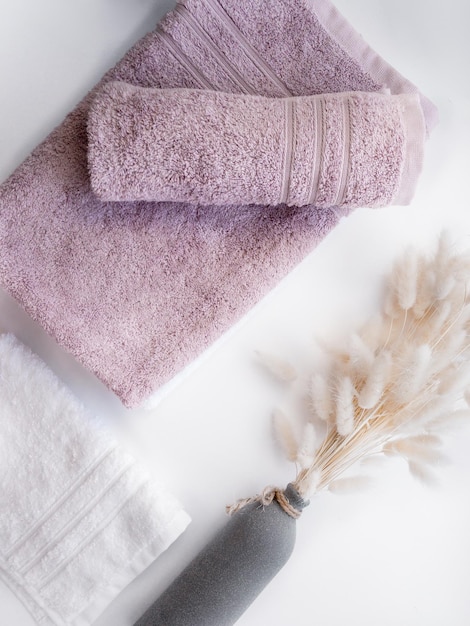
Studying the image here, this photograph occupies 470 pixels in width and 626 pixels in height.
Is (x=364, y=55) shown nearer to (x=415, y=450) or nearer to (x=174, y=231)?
(x=174, y=231)

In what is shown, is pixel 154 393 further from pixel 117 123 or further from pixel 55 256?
pixel 117 123

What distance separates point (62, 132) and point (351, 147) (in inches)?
15.8

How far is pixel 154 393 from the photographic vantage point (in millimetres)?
875

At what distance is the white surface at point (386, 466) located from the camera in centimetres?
96

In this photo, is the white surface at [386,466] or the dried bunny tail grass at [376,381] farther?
the white surface at [386,466]

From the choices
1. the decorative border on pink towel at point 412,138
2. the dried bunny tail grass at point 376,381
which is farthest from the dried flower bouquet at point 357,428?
the decorative border on pink towel at point 412,138

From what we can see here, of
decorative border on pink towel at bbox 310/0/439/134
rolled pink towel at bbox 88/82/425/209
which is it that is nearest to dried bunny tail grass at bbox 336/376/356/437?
rolled pink towel at bbox 88/82/425/209

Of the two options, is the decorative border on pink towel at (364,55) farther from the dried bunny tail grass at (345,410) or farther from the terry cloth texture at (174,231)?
the dried bunny tail grass at (345,410)

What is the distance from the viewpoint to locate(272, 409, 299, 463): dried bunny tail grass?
3.03 feet

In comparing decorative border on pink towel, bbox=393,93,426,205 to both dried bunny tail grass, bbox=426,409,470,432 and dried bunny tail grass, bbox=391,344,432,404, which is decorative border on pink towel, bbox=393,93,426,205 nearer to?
dried bunny tail grass, bbox=391,344,432,404

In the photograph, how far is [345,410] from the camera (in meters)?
0.85

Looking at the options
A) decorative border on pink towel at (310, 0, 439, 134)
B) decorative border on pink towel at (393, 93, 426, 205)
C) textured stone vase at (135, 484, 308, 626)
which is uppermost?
decorative border on pink towel at (310, 0, 439, 134)

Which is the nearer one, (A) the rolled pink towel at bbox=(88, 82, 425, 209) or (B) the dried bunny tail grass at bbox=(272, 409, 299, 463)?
(A) the rolled pink towel at bbox=(88, 82, 425, 209)

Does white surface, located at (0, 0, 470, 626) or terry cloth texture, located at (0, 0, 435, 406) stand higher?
terry cloth texture, located at (0, 0, 435, 406)
